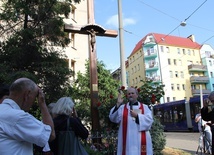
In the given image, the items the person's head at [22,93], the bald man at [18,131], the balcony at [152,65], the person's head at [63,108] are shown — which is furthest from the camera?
the balcony at [152,65]

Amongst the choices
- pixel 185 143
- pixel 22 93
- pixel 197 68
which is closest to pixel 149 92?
pixel 22 93

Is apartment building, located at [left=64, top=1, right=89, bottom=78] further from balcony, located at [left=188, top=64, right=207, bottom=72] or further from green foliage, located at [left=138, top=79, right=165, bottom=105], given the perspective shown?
balcony, located at [left=188, top=64, right=207, bottom=72]

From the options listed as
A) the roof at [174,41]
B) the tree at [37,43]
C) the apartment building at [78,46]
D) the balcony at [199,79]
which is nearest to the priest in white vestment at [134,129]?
the tree at [37,43]

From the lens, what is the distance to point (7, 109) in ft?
7.19

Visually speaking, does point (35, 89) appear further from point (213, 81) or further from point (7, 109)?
point (213, 81)

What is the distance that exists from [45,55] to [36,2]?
6.08ft

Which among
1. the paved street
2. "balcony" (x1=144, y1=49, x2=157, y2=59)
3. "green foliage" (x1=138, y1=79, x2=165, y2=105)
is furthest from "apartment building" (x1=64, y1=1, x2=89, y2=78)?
"balcony" (x1=144, y1=49, x2=157, y2=59)

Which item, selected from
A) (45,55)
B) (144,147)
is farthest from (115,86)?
(144,147)

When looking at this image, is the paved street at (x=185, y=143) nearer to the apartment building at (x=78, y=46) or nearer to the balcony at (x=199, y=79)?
the apartment building at (x=78, y=46)

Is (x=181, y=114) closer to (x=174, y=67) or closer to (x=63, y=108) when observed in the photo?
(x=63, y=108)

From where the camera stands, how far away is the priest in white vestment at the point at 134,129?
16.0 feet

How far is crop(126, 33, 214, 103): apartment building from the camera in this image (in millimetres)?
57912

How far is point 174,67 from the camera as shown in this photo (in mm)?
59500

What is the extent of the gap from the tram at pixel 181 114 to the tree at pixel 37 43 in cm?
1968
